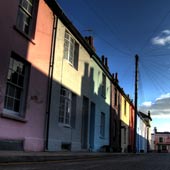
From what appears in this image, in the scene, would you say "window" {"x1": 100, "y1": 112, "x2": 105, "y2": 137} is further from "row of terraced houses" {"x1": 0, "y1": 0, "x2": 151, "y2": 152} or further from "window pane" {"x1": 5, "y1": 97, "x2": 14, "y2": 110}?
"window pane" {"x1": 5, "y1": 97, "x2": 14, "y2": 110}

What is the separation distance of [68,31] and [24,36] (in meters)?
5.72

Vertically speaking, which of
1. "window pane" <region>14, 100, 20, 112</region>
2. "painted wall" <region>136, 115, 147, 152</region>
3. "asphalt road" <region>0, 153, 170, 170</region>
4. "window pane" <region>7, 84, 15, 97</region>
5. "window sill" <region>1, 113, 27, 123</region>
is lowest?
"asphalt road" <region>0, 153, 170, 170</region>

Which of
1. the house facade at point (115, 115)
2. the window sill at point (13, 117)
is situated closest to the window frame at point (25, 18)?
the window sill at point (13, 117)

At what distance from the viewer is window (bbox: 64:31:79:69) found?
18.5 metres

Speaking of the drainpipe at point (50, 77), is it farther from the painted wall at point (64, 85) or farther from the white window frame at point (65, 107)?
the white window frame at point (65, 107)

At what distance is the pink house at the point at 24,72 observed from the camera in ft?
38.8

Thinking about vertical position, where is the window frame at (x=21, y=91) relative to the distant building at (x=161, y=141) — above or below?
below

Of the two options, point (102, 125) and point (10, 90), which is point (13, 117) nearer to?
point (10, 90)

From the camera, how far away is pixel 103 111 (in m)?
27.1

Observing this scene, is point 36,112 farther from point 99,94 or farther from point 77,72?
point 99,94

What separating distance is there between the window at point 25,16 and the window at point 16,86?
1.43 m

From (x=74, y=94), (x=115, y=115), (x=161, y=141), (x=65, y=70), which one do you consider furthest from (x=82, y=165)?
(x=161, y=141)

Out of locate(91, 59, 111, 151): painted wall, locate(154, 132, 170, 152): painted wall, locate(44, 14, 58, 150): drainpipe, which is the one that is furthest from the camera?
locate(154, 132, 170, 152): painted wall

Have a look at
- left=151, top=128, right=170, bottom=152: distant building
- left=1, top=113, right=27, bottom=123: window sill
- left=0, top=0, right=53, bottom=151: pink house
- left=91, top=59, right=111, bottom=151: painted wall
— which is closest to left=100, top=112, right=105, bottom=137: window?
left=91, top=59, right=111, bottom=151: painted wall
